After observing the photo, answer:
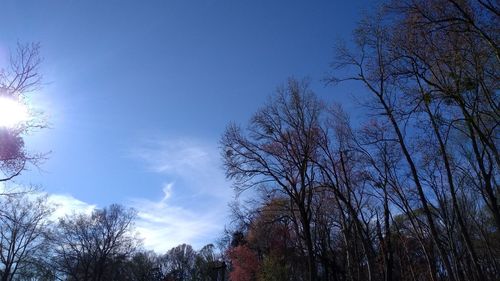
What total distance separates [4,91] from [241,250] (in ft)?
119

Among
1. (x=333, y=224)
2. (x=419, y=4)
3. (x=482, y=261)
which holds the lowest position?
(x=482, y=261)

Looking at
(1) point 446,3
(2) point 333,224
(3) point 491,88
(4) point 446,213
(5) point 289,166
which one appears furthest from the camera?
(2) point 333,224

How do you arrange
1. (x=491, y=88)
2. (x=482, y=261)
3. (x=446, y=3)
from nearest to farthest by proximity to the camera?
(x=446, y=3)
(x=491, y=88)
(x=482, y=261)

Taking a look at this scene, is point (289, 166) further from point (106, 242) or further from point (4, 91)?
point (106, 242)

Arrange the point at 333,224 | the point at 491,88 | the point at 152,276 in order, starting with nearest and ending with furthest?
1. the point at 491,88
2. the point at 333,224
3. the point at 152,276

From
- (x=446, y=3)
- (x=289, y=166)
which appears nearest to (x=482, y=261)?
(x=289, y=166)

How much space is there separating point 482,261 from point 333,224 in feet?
67.8

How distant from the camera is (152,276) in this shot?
6525 centimetres

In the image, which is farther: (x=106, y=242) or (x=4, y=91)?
(x=106, y=242)

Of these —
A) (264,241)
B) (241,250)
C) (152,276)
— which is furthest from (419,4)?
(152,276)

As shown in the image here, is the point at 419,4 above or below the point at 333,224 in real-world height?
above

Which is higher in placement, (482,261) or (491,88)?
(491,88)

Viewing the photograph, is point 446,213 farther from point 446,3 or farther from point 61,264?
point 61,264

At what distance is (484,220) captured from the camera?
3659 centimetres
